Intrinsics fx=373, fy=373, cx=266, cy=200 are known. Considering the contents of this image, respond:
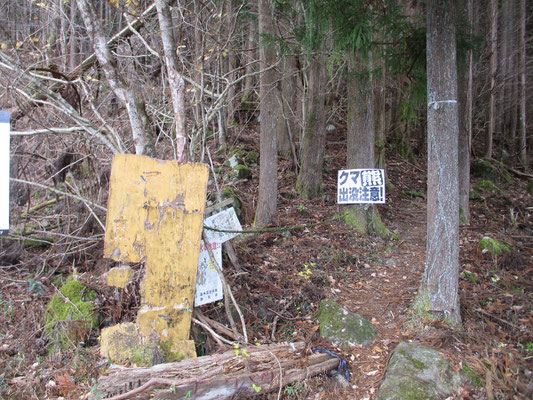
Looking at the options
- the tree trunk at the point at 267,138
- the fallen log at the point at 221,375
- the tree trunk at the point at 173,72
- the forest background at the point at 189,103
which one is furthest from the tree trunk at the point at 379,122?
the fallen log at the point at 221,375

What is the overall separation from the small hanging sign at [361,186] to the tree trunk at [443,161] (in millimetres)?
2900

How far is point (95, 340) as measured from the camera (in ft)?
14.5

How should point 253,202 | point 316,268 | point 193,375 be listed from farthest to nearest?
point 253,202 → point 316,268 → point 193,375

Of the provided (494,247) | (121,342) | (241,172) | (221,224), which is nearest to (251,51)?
(241,172)

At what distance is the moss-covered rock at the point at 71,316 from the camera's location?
Answer: 14.2 feet

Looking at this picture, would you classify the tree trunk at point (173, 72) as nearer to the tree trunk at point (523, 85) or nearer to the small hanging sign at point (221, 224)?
the small hanging sign at point (221, 224)

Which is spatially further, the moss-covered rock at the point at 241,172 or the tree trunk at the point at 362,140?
the moss-covered rock at the point at 241,172

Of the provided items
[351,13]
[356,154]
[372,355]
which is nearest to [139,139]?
[351,13]

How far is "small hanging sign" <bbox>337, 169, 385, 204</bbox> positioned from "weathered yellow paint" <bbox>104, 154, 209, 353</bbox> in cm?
433

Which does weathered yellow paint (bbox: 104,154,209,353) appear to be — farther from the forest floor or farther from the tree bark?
the tree bark

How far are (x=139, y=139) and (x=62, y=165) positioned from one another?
8.82ft

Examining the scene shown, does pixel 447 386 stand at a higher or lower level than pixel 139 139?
lower

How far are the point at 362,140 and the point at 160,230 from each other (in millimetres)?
Result: 5379

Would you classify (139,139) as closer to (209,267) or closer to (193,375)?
(209,267)
